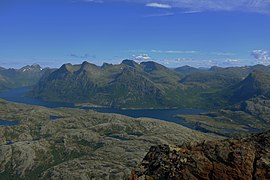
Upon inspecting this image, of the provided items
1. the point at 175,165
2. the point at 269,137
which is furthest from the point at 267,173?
the point at 175,165

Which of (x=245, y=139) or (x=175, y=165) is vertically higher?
(x=245, y=139)

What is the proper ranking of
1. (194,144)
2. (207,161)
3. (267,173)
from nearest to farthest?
(267,173)
(207,161)
(194,144)

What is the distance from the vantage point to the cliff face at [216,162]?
134ft

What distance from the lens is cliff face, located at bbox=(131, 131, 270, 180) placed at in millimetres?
40875

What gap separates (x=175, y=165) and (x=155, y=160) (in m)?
4.37

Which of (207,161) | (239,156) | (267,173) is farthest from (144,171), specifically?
(267,173)

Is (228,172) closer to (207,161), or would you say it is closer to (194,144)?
(207,161)

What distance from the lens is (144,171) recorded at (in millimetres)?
46125

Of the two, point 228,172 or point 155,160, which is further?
point 155,160

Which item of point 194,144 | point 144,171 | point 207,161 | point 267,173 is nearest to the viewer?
point 267,173

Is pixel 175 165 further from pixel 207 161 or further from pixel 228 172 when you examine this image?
pixel 228 172

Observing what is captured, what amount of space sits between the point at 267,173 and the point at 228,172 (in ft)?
15.2

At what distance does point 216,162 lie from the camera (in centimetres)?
4241

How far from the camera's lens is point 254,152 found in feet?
139
